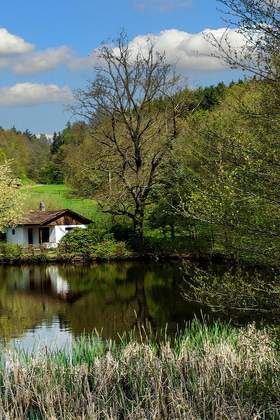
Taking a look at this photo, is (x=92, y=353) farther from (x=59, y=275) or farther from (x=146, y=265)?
(x=146, y=265)

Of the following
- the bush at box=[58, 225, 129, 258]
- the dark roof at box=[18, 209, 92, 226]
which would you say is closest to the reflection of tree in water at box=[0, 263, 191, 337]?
the bush at box=[58, 225, 129, 258]

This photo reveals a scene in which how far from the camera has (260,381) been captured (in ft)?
29.2

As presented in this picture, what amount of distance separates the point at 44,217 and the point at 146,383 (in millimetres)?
40745

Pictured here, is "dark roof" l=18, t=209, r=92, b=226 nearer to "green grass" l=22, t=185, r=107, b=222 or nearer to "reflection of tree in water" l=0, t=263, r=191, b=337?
"green grass" l=22, t=185, r=107, b=222

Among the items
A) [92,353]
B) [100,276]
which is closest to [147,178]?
[100,276]

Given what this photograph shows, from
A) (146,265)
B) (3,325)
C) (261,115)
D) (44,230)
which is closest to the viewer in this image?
(261,115)

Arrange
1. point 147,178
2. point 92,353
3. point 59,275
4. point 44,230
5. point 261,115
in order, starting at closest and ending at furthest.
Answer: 1. point 261,115
2. point 92,353
3. point 59,275
4. point 147,178
5. point 44,230

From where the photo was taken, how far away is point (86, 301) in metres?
28.3

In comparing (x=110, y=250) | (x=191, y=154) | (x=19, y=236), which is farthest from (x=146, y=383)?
(x=19, y=236)

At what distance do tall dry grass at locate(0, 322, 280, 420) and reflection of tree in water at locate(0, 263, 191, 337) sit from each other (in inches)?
298

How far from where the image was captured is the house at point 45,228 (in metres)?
49.3

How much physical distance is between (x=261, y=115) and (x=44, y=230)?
4376 centimetres

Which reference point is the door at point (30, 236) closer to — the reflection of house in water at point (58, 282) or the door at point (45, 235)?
the door at point (45, 235)

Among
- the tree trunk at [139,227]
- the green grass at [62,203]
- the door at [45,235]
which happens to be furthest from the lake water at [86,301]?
the green grass at [62,203]
